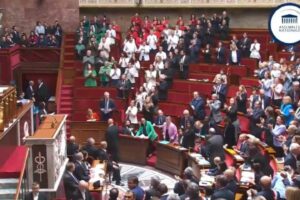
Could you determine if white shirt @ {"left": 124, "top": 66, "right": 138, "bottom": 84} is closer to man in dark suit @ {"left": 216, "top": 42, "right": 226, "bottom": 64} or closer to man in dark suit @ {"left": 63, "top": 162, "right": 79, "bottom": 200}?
man in dark suit @ {"left": 216, "top": 42, "right": 226, "bottom": 64}

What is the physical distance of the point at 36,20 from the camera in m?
27.7

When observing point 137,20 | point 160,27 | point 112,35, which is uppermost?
point 137,20

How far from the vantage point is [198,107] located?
1948 centimetres

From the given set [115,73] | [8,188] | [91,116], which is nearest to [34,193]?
[8,188]

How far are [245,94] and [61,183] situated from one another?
7155 millimetres

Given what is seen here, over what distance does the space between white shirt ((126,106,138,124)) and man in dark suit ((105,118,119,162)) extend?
1.92 metres

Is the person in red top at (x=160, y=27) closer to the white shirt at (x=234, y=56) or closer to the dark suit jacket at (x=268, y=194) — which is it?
the white shirt at (x=234, y=56)

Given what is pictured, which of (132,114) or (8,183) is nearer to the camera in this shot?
(8,183)

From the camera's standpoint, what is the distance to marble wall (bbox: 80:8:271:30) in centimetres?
2744

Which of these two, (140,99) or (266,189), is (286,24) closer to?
(266,189)

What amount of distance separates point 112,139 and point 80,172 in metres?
4.25

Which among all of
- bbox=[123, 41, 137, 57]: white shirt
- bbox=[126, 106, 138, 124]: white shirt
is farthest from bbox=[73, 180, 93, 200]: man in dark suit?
bbox=[123, 41, 137, 57]: white shirt

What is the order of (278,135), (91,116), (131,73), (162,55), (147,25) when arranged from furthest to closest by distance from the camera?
(147,25)
(162,55)
(131,73)
(91,116)
(278,135)

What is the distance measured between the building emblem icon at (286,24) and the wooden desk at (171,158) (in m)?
7.30
